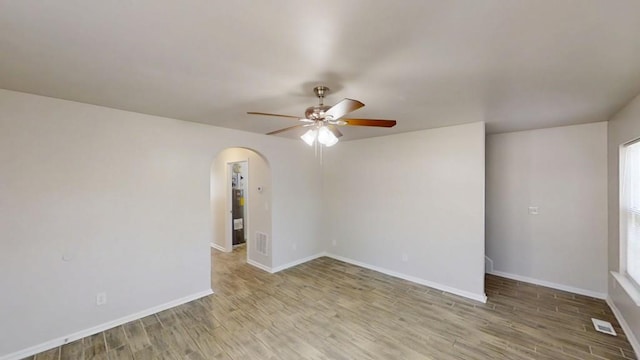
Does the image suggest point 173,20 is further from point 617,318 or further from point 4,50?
point 617,318

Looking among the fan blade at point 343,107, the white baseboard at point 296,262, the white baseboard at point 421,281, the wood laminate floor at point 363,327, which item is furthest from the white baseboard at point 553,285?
the fan blade at point 343,107

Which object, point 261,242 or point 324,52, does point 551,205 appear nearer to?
point 324,52

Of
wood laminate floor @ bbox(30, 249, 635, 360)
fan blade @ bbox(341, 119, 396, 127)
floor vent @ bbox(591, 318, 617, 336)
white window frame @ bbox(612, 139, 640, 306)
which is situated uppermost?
fan blade @ bbox(341, 119, 396, 127)

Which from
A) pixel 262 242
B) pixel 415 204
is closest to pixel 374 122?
pixel 415 204

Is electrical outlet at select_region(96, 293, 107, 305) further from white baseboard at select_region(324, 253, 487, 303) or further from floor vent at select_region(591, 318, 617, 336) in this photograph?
floor vent at select_region(591, 318, 617, 336)

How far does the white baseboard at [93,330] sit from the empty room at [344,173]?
0.7 inches

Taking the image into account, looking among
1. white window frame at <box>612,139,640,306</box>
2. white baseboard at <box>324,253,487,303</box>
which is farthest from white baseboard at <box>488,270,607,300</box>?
white baseboard at <box>324,253,487,303</box>

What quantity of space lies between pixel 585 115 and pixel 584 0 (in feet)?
9.44

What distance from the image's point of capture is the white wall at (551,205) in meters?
3.54

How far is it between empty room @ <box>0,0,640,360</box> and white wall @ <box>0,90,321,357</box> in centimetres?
2

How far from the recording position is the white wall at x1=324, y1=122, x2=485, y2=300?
362cm

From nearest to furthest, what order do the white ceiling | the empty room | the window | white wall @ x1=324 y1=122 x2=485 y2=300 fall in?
the white ceiling < the empty room < the window < white wall @ x1=324 y1=122 x2=485 y2=300

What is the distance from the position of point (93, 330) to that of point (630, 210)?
5.98 meters

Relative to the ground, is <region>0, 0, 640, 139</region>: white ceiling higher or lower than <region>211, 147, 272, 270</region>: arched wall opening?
higher
